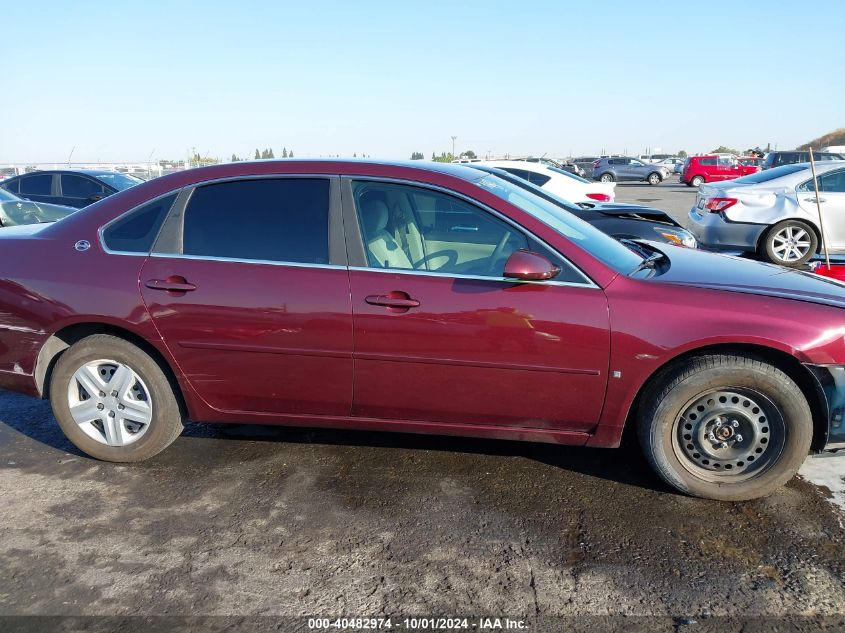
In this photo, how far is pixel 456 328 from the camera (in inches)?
127

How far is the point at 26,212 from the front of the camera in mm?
9844

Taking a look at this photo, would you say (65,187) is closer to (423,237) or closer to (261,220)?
(261,220)

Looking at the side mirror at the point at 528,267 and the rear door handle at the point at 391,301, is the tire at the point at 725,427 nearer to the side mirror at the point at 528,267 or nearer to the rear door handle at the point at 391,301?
the side mirror at the point at 528,267

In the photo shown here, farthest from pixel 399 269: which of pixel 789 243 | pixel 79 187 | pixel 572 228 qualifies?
pixel 79 187

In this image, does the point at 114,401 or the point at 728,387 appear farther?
the point at 114,401

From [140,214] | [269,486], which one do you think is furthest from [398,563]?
[140,214]

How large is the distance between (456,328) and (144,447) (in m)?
1.90

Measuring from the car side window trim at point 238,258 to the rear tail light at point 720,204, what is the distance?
7.79 meters

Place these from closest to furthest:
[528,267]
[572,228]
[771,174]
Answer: [528,267] < [572,228] < [771,174]

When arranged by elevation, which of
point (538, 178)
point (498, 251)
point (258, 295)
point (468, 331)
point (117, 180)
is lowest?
point (468, 331)

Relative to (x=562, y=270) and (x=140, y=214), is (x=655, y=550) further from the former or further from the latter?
(x=140, y=214)

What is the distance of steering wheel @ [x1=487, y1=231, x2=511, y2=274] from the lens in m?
3.31

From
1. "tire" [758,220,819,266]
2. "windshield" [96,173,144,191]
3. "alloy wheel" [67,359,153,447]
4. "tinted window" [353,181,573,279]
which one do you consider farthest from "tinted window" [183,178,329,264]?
"windshield" [96,173,144,191]

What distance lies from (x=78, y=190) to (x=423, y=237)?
10.1 metres
